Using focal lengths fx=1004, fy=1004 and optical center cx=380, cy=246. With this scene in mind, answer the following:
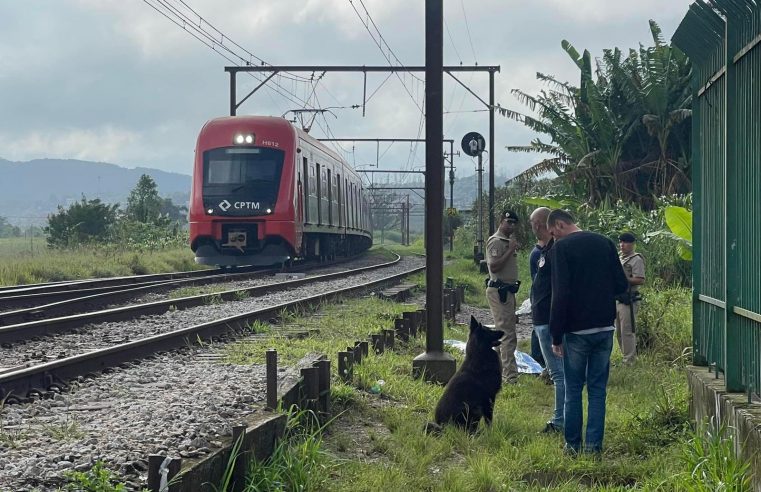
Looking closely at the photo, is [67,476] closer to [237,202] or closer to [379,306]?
[379,306]

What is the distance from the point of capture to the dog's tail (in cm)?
678

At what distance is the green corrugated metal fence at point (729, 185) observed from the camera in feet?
17.0

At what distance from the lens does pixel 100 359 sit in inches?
337

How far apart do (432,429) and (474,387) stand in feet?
1.35

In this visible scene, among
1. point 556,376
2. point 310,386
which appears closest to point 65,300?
point 310,386

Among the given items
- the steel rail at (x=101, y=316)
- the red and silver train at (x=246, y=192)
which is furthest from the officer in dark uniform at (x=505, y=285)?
the red and silver train at (x=246, y=192)

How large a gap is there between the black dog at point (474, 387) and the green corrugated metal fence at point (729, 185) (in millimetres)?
1429

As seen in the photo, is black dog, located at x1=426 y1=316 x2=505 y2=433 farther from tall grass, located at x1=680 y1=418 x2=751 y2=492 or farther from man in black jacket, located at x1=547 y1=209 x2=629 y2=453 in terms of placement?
tall grass, located at x1=680 y1=418 x2=751 y2=492

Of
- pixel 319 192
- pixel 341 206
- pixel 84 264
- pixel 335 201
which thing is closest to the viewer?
pixel 84 264

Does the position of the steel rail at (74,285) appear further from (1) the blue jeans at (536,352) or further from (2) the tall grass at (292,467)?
(2) the tall grass at (292,467)

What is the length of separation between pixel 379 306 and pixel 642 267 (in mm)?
5987

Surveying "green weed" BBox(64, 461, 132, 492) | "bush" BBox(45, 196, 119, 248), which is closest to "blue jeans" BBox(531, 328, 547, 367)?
"green weed" BBox(64, 461, 132, 492)

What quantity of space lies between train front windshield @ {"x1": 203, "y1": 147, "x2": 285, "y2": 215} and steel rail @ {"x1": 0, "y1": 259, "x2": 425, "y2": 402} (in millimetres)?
9082

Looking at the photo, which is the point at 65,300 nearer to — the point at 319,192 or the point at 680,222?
the point at 680,222
